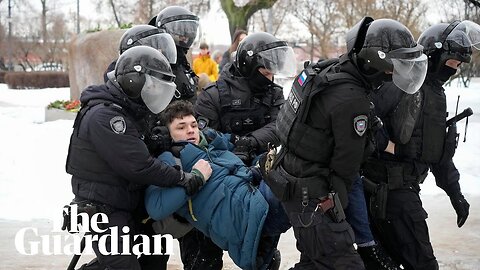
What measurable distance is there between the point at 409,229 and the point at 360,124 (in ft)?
3.84

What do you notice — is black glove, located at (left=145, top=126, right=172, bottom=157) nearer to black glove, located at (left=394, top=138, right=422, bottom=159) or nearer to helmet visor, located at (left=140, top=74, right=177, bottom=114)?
helmet visor, located at (left=140, top=74, right=177, bottom=114)

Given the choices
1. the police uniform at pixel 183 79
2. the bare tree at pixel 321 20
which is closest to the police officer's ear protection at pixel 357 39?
the police uniform at pixel 183 79

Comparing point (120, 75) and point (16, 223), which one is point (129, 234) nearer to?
point (120, 75)

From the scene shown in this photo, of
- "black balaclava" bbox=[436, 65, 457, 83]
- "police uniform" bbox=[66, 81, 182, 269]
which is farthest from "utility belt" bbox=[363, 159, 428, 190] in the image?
"police uniform" bbox=[66, 81, 182, 269]

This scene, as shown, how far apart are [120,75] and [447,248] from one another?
353 cm

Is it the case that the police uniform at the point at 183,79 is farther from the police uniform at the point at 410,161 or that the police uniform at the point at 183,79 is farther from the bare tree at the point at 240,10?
the bare tree at the point at 240,10

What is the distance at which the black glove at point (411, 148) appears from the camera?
413cm

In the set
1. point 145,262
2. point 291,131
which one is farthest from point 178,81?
point 291,131

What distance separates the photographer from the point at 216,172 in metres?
3.92

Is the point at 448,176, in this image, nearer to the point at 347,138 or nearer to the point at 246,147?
the point at 246,147

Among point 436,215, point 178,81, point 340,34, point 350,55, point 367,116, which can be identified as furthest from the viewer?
point 340,34

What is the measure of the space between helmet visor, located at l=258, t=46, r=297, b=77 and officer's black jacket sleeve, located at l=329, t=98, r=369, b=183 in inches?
61.1

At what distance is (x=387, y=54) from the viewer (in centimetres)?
340

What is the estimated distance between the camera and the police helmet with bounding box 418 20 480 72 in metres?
4.23
